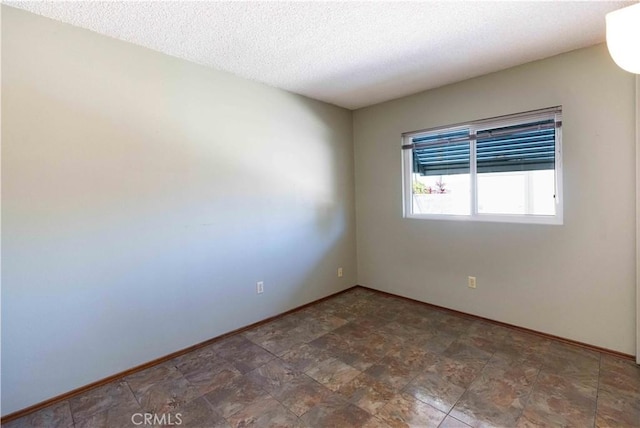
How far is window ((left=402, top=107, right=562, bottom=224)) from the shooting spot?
2.59 meters

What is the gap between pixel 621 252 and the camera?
7.34 feet

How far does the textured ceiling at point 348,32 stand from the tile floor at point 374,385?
233cm

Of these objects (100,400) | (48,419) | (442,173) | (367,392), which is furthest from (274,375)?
(442,173)

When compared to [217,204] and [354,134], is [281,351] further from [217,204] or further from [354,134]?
[354,134]

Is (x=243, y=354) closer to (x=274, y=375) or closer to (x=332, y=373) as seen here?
(x=274, y=375)

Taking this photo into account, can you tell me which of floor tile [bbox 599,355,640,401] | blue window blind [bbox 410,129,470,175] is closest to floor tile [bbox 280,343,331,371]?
floor tile [bbox 599,355,640,401]

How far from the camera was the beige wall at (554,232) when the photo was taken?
2232mm

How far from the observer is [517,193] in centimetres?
277

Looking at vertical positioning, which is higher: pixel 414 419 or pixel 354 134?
pixel 354 134

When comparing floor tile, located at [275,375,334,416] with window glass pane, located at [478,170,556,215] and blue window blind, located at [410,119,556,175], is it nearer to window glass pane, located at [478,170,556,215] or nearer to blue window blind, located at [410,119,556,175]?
window glass pane, located at [478,170,556,215]

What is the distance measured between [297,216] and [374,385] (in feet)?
5.98

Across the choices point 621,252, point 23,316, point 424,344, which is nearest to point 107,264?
point 23,316

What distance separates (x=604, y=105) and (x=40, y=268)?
4.01 meters

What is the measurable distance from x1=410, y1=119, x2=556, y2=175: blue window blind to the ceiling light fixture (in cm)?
111
